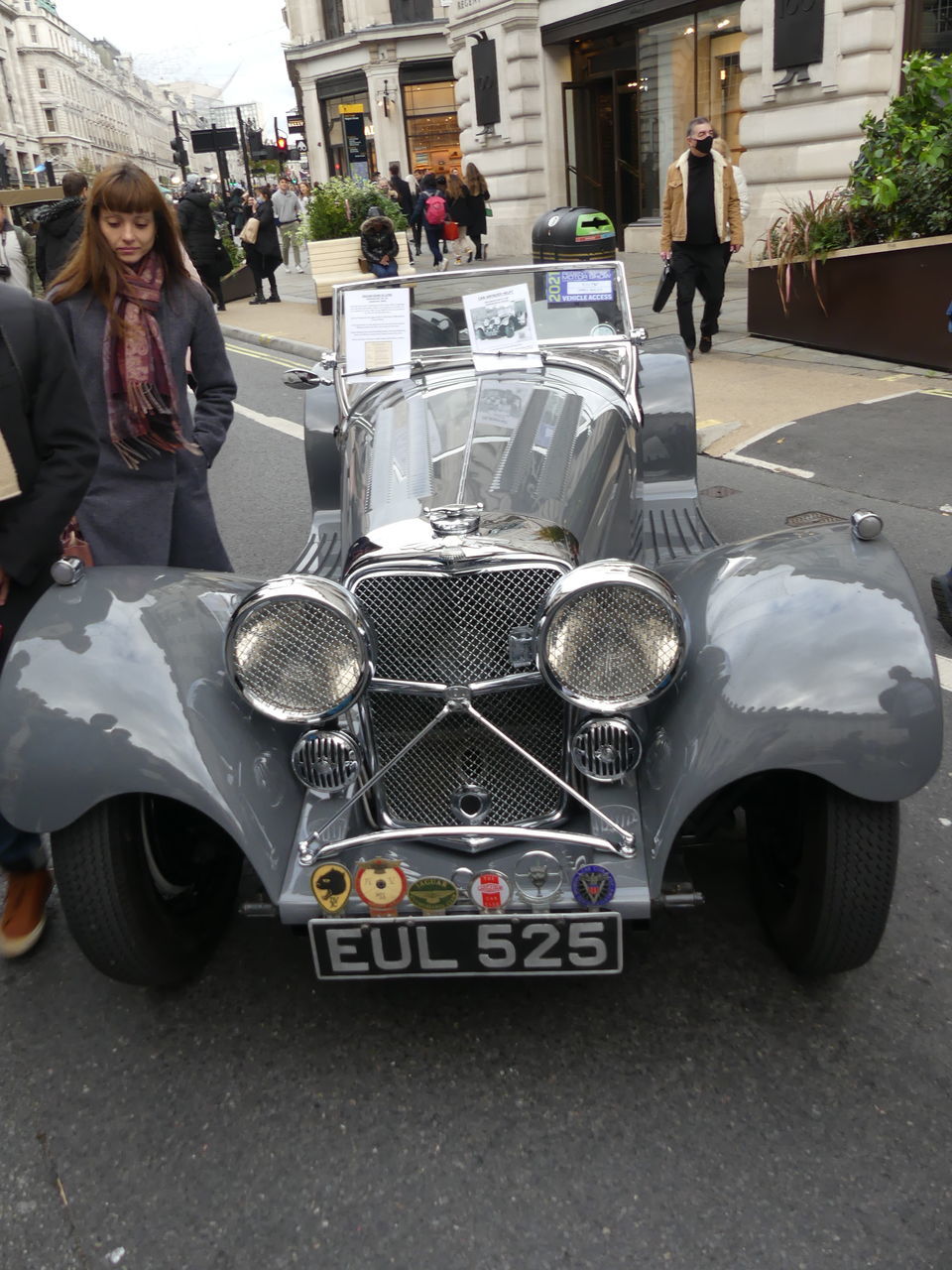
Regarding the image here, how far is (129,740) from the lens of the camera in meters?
2.26

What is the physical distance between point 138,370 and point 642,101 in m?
16.6

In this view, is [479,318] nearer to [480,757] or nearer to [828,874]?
[480,757]

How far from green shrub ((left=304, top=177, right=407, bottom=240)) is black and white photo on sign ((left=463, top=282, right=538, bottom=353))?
12054 mm

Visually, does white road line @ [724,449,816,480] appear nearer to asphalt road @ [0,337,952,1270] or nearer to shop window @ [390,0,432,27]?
asphalt road @ [0,337,952,1270]

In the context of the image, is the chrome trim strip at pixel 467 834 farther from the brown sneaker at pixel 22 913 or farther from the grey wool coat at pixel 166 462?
the grey wool coat at pixel 166 462

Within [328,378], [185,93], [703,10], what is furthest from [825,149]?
[185,93]

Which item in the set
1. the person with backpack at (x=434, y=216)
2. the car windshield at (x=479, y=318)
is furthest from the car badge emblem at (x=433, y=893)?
the person with backpack at (x=434, y=216)

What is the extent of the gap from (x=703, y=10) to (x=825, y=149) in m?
4.08

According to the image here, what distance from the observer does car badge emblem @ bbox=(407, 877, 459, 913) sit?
7.20 feet

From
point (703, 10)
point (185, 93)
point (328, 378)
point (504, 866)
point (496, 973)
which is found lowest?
point (496, 973)

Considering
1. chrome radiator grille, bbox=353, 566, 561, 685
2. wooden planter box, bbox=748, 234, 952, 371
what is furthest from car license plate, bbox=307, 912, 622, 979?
wooden planter box, bbox=748, 234, 952, 371

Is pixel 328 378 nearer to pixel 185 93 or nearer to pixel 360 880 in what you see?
pixel 360 880

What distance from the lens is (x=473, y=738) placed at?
2.59 metres

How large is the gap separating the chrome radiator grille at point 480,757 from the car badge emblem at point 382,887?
391 mm
